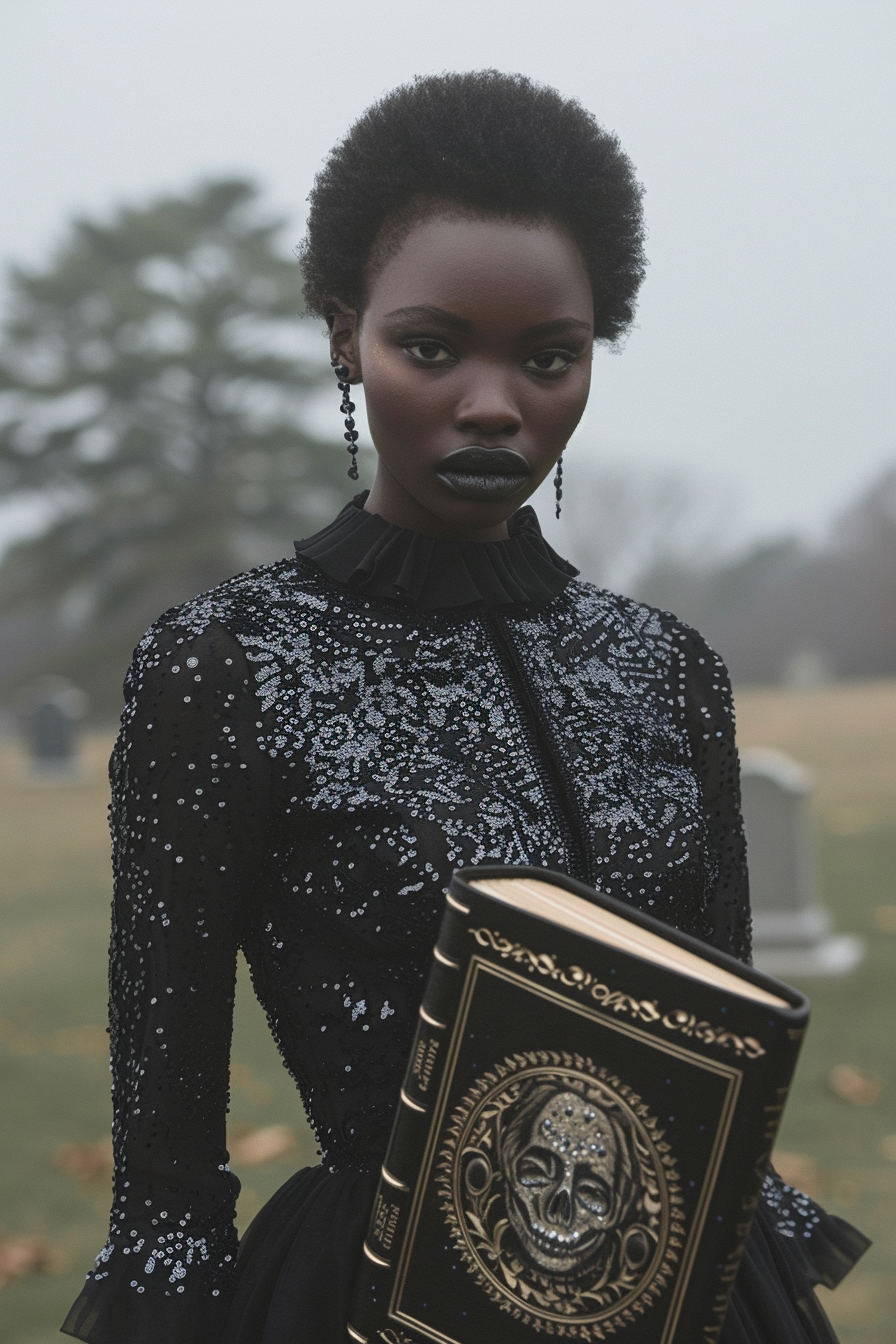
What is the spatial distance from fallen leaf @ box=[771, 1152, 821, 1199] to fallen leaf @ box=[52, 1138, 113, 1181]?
2.62 metres

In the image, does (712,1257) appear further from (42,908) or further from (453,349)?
(42,908)

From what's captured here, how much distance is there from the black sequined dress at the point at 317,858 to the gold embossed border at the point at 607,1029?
29 centimetres

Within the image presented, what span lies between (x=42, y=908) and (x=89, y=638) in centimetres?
1475

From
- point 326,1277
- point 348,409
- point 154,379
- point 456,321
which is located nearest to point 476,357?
point 456,321

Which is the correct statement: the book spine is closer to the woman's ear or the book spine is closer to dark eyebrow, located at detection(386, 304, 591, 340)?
dark eyebrow, located at detection(386, 304, 591, 340)

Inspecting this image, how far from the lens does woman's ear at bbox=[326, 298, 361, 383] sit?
174 centimetres

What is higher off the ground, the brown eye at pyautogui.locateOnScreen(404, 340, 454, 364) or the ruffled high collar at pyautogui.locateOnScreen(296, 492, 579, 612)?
the brown eye at pyautogui.locateOnScreen(404, 340, 454, 364)

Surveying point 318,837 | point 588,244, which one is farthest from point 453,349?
point 318,837

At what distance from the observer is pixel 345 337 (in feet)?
5.75

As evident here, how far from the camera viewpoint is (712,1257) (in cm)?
120

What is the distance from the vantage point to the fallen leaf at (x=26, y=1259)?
16.1 ft

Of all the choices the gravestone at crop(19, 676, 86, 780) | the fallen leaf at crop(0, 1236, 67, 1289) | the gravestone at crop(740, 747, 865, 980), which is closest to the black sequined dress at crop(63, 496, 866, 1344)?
the fallen leaf at crop(0, 1236, 67, 1289)

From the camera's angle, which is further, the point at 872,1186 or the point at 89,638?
the point at 89,638

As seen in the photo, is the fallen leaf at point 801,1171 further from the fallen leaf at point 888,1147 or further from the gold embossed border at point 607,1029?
the gold embossed border at point 607,1029
